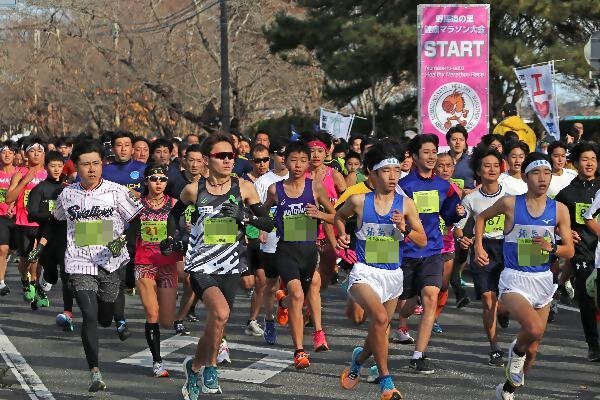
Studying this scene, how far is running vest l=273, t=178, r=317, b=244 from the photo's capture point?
438 inches

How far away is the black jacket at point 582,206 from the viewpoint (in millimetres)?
11266

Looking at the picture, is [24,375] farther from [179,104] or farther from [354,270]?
[179,104]

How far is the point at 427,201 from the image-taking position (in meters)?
11.1

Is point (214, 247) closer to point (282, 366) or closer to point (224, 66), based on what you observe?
point (282, 366)

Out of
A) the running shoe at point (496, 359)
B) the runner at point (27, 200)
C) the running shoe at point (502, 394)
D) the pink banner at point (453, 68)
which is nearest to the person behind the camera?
the running shoe at point (502, 394)

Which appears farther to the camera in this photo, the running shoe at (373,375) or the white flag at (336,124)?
the white flag at (336,124)

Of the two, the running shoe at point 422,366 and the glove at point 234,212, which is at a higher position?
the glove at point 234,212

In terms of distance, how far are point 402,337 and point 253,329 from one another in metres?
1.47

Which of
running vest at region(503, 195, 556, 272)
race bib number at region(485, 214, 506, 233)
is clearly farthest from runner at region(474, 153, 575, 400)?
race bib number at region(485, 214, 506, 233)

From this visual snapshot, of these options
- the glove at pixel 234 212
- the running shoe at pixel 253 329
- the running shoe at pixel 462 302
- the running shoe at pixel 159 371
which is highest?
the glove at pixel 234 212

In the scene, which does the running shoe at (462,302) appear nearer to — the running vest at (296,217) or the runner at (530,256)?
the running vest at (296,217)

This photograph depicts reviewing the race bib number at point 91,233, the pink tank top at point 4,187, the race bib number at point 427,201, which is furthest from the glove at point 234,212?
the pink tank top at point 4,187

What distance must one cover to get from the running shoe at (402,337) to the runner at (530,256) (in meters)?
2.96

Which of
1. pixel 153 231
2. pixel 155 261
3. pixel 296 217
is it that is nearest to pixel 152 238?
pixel 153 231
